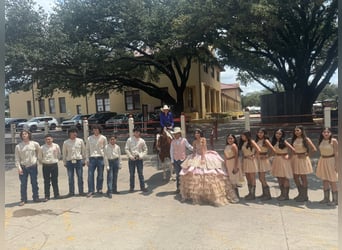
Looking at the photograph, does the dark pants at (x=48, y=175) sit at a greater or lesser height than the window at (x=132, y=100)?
lesser

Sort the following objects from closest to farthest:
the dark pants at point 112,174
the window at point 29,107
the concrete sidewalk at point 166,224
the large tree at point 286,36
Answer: the concrete sidewalk at point 166,224 < the dark pants at point 112,174 < the large tree at point 286,36 < the window at point 29,107

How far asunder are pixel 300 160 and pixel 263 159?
0.71 meters

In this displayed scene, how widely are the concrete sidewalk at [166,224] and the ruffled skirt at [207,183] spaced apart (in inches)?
8.2

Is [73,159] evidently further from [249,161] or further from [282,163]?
[282,163]

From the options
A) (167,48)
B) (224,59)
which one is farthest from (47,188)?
(224,59)

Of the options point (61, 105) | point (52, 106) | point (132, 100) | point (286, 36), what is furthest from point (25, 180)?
point (52, 106)

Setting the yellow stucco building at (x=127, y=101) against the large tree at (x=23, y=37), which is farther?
the yellow stucco building at (x=127, y=101)

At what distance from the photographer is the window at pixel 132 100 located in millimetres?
33750

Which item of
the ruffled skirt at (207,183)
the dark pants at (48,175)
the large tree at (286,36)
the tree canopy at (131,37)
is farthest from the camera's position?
the tree canopy at (131,37)

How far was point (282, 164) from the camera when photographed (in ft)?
20.7

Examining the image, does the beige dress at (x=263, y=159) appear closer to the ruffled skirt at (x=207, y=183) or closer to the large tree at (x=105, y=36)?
the ruffled skirt at (x=207, y=183)

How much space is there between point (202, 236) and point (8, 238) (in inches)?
119

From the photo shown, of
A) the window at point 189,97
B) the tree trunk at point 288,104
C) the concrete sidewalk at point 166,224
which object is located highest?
the window at point 189,97

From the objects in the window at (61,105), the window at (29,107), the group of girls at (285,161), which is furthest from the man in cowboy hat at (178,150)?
the window at (29,107)
